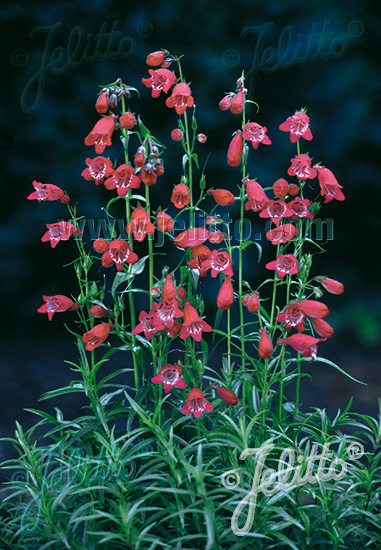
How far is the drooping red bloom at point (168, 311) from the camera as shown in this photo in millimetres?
1515

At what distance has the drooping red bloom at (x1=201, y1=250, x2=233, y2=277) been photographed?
153cm

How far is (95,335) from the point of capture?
1.63m

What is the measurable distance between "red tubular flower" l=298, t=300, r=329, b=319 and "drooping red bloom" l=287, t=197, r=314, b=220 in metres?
0.26

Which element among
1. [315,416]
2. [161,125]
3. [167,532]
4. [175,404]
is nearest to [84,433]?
[175,404]

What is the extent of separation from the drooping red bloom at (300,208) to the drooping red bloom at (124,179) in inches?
17.2

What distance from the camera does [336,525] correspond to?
1475mm

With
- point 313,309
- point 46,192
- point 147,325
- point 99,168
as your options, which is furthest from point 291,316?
point 46,192

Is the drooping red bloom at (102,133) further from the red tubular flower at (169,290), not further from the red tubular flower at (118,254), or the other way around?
the red tubular flower at (169,290)

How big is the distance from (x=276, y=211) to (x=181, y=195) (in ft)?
0.89

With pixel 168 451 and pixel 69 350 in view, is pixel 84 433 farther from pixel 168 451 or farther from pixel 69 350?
pixel 69 350

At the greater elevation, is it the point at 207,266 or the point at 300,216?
the point at 300,216

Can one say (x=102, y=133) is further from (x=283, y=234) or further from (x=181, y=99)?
(x=283, y=234)

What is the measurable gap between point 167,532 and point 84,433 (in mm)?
413

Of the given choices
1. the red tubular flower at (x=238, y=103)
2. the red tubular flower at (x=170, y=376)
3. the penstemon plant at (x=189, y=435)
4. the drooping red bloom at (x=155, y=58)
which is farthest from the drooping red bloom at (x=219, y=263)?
the drooping red bloom at (x=155, y=58)
